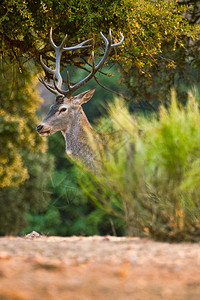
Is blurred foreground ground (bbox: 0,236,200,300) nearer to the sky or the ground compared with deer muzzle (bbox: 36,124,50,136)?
nearer to the ground

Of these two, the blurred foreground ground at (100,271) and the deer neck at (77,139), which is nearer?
the blurred foreground ground at (100,271)

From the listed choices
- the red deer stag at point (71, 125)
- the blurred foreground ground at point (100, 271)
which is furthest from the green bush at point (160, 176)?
the red deer stag at point (71, 125)

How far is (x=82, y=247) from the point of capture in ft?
11.9

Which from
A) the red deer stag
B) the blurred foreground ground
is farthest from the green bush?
the red deer stag

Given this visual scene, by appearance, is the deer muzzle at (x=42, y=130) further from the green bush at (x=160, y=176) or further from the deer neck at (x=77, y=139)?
the green bush at (x=160, y=176)

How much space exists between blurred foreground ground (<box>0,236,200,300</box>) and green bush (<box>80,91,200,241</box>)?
24cm

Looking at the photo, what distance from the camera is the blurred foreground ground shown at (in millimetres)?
2555

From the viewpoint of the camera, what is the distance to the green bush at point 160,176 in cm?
391

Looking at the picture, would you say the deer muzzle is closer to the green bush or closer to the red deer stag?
the red deer stag

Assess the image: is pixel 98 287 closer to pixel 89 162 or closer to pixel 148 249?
pixel 148 249

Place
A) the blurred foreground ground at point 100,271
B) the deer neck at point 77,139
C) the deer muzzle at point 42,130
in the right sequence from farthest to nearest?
1. the deer neck at point 77,139
2. the deer muzzle at point 42,130
3. the blurred foreground ground at point 100,271

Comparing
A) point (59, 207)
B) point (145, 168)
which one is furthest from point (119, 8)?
point (59, 207)

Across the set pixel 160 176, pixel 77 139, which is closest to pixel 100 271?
pixel 160 176

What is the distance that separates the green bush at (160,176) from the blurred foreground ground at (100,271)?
0.78 ft
